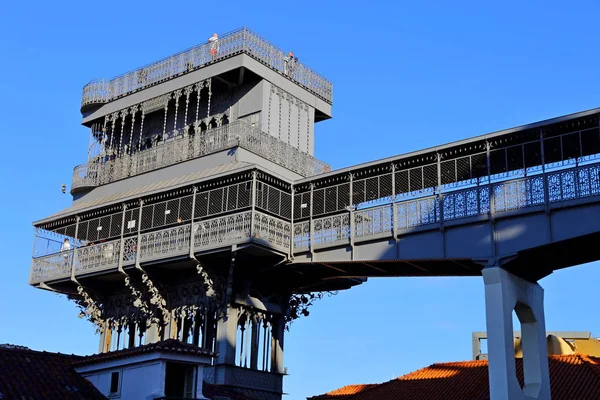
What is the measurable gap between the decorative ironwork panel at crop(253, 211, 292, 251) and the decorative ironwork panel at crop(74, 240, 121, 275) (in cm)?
748

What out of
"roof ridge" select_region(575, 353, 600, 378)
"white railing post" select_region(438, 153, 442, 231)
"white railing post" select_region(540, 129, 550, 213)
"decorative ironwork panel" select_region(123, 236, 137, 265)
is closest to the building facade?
"decorative ironwork panel" select_region(123, 236, 137, 265)

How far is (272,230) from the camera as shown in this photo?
3484cm

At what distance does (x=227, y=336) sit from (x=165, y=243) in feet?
14.6

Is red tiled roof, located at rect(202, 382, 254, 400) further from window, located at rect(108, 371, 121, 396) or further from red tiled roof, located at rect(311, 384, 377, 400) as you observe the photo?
red tiled roof, located at rect(311, 384, 377, 400)

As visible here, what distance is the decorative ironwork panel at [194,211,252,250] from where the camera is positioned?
34.5m

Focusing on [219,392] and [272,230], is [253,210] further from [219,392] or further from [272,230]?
[219,392]

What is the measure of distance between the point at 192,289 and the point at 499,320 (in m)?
13.7

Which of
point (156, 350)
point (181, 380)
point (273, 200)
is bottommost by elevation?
point (181, 380)

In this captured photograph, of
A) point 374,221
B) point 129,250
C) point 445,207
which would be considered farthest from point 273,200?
point 445,207

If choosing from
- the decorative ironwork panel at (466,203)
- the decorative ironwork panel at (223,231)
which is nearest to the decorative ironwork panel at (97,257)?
the decorative ironwork panel at (223,231)

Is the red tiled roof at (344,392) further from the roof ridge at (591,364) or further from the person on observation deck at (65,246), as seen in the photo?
the person on observation deck at (65,246)

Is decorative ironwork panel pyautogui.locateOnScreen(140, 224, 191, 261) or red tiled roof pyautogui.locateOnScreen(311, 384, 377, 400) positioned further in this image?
red tiled roof pyautogui.locateOnScreen(311, 384, 377, 400)

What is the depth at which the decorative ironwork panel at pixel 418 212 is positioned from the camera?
31.4 m

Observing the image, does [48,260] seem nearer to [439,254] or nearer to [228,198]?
[228,198]
